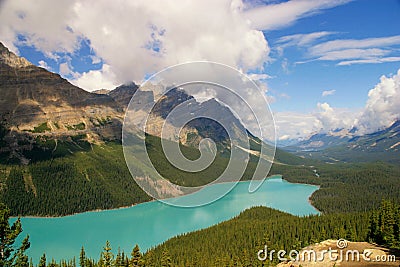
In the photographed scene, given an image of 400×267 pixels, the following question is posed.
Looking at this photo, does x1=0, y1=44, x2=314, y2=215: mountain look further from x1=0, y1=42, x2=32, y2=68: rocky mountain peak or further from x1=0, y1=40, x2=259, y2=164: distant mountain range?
x1=0, y1=42, x2=32, y2=68: rocky mountain peak

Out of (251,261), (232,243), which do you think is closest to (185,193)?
(251,261)

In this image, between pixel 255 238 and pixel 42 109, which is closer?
pixel 255 238

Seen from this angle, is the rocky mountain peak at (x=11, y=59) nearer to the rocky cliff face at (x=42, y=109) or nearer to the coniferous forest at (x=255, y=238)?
the rocky cliff face at (x=42, y=109)

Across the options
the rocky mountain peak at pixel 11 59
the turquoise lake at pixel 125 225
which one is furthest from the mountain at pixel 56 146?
the turquoise lake at pixel 125 225

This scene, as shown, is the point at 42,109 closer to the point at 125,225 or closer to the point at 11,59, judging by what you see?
the point at 11,59

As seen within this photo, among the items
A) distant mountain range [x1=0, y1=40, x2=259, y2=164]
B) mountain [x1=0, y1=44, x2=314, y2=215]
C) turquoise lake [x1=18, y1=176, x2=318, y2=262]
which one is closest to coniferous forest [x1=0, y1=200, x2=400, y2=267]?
turquoise lake [x1=18, y1=176, x2=318, y2=262]

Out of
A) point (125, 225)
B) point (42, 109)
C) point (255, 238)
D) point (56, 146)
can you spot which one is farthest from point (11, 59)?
point (255, 238)

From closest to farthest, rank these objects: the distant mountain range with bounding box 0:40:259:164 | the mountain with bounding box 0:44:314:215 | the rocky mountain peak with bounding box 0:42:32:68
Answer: the mountain with bounding box 0:44:314:215 → the distant mountain range with bounding box 0:40:259:164 → the rocky mountain peak with bounding box 0:42:32:68

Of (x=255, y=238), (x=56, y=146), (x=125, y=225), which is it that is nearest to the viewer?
(x=255, y=238)
